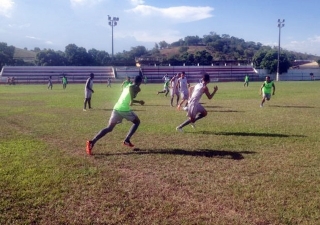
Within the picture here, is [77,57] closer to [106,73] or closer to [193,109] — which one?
[106,73]

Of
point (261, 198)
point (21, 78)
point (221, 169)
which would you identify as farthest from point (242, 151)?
point (21, 78)

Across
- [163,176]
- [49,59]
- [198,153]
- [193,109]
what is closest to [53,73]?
[49,59]

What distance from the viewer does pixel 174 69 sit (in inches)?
2980

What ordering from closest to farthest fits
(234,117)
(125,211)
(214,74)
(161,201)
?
(125,211), (161,201), (234,117), (214,74)

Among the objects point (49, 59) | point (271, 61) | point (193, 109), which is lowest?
point (193, 109)

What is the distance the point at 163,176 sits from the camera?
22.1ft

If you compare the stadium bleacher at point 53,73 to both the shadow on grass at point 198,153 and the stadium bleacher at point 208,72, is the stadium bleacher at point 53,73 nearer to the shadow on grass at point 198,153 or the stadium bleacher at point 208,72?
the stadium bleacher at point 208,72

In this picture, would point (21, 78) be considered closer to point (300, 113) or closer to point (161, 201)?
point (300, 113)

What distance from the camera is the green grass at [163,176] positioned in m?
5.04

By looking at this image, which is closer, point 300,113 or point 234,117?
point 234,117

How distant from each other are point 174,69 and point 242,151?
2668 inches

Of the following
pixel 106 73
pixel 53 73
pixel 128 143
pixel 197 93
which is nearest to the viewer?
pixel 128 143

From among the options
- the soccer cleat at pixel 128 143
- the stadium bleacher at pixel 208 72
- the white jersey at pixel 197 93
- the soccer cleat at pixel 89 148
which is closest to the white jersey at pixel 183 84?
the white jersey at pixel 197 93

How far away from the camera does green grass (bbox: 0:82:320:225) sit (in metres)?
5.04
